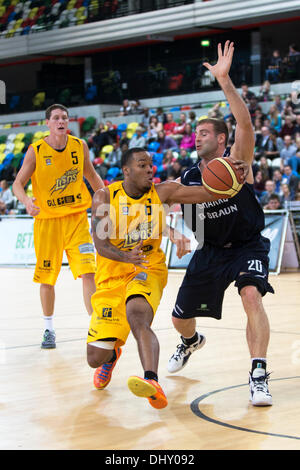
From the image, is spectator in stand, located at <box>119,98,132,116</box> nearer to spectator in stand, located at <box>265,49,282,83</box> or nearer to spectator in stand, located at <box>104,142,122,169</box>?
spectator in stand, located at <box>104,142,122,169</box>

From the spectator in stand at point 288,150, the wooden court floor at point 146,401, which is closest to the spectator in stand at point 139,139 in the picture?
the spectator in stand at point 288,150

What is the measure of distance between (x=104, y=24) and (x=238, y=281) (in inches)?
949

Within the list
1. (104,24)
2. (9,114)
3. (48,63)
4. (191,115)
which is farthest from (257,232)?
(48,63)

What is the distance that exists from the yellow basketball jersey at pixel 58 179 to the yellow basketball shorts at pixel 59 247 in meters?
0.10

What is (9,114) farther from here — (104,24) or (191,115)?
(191,115)

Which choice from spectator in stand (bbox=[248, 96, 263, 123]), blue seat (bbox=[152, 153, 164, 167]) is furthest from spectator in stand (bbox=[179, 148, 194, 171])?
spectator in stand (bbox=[248, 96, 263, 123])

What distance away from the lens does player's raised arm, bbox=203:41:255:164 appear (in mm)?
5105

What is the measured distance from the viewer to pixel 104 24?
27.9 m

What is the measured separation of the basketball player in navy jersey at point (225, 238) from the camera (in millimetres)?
5141

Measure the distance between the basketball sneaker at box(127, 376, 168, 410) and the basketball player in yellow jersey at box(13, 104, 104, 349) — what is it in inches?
109

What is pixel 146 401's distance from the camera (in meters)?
5.03

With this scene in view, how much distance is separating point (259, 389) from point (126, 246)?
1289 millimetres

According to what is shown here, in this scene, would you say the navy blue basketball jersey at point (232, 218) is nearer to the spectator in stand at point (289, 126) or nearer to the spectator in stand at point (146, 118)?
the spectator in stand at point (289, 126)

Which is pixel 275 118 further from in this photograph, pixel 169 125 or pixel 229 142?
pixel 169 125
